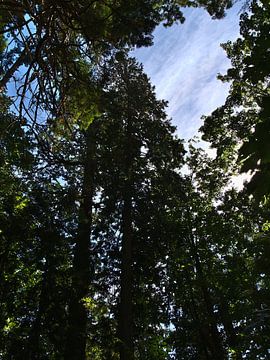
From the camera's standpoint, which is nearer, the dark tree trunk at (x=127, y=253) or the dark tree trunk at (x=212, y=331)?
the dark tree trunk at (x=127, y=253)

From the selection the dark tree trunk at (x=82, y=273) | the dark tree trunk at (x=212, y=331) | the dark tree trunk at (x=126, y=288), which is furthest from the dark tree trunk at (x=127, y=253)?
the dark tree trunk at (x=212, y=331)

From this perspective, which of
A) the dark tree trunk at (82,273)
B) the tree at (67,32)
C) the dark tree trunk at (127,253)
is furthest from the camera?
the dark tree trunk at (127,253)

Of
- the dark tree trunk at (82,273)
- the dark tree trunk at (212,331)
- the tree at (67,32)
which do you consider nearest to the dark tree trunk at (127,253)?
the dark tree trunk at (82,273)

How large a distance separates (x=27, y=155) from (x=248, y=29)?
8671 mm

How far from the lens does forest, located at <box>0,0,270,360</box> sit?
7625mm

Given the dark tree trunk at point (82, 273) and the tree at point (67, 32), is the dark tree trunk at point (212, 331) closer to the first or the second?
the dark tree trunk at point (82, 273)

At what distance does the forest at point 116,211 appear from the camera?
7.62m

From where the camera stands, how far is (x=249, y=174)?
215cm

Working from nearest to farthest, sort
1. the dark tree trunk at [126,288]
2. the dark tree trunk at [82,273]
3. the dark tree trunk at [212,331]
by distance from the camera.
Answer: the dark tree trunk at [82,273], the dark tree trunk at [126,288], the dark tree trunk at [212,331]

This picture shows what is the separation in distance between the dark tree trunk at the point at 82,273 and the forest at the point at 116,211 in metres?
0.05

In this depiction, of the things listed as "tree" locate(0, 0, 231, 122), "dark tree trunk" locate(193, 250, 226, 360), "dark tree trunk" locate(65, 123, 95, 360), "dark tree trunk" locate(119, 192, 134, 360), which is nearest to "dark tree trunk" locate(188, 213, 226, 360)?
"dark tree trunk" locate(193, 250, 226, 360)

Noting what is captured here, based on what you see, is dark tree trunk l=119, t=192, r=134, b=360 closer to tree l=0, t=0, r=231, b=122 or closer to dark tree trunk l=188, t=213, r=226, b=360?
dark tree trunk l=188, t=213, r=226, b=360

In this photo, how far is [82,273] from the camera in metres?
10.1

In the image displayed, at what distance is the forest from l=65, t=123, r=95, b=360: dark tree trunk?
51mm
